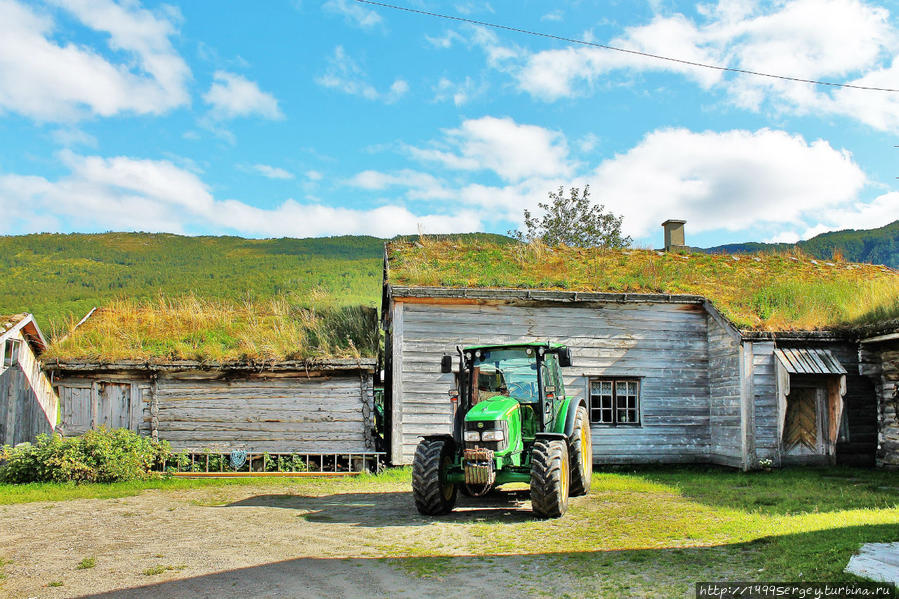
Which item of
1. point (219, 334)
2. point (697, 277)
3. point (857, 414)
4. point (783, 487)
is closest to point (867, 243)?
point (697, 277)

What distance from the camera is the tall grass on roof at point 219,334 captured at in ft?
49.7

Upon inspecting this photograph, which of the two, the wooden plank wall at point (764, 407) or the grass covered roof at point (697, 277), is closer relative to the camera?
the wooden plank wall at point (764, 407)

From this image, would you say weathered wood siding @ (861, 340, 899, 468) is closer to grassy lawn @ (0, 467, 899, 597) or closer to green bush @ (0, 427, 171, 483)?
grassy lawn @ (0, 467, 899, 597)

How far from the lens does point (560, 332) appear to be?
630 inches

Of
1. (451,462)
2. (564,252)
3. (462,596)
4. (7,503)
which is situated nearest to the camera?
(462,596)

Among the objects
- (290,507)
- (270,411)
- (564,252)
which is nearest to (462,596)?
(290,507)

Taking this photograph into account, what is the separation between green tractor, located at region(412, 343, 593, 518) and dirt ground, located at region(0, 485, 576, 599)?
0.59 metres

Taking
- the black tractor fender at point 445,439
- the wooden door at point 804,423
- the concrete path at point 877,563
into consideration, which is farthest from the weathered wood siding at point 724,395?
the concrete path at point 877,563

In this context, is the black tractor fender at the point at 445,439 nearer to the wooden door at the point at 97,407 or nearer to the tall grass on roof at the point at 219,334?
the tall grass on roof at the point at 219,334

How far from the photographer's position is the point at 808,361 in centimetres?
1477

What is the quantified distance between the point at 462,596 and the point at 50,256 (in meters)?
65.4

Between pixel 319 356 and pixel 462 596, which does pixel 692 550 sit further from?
pixel 319 356

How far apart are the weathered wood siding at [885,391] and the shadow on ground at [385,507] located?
8.46 m

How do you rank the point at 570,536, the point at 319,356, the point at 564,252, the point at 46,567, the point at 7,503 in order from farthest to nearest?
the point at 564,252
the point at 319,356
the point at 7,503
the point at 570,536
the point at 46,567
